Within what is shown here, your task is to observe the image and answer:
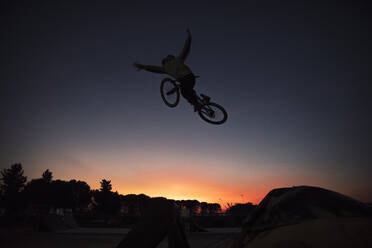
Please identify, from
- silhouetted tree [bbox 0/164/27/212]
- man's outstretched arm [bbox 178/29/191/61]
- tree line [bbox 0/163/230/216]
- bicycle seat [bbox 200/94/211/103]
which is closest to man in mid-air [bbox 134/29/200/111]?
man's outstretched arm [bbox 178/29/191/61]

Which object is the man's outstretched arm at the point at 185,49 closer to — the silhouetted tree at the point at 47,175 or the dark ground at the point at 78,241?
the dark ground at the point at 78,241

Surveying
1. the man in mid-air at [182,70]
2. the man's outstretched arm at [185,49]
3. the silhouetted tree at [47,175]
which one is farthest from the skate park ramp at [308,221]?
the silhouetted tree at [47,175]

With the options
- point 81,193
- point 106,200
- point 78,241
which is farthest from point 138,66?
point 81,193

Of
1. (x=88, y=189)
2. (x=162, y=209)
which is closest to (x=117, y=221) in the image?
(x=162, y=209)

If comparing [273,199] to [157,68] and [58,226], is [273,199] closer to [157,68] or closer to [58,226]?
[157,68]

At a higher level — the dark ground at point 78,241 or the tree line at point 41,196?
the tree line at point 41,196

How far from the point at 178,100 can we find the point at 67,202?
82.9 m

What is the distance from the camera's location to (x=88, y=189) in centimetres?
9506

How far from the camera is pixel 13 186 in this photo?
6900 cm

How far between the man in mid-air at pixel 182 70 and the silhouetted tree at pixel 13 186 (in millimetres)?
78108

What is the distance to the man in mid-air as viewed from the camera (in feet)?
32.3

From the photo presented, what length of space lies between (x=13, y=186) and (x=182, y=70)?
8427cm

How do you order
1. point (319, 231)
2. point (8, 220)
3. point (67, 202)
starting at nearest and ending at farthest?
point (319, 231)
point (8, 220)
point (67, 202)

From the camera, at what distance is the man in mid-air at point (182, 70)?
984 cm
